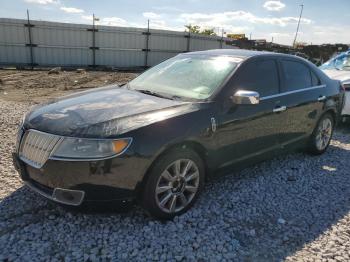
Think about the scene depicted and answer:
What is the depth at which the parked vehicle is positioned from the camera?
9.42ft

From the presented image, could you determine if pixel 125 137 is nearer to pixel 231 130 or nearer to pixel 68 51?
pixel 231 130

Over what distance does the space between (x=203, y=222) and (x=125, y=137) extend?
1172 millimetres

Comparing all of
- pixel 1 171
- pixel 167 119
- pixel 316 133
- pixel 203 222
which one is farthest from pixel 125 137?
pixel 316 133

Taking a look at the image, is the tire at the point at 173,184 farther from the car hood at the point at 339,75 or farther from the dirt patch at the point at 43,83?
the dirt patch at the point at 43,83

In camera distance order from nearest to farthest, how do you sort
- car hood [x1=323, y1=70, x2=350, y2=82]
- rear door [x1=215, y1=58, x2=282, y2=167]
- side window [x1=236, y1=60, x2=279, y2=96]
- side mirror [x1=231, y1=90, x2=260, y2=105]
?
side mirror [x1=231, y1=90, x2=260, y2=105] < rear door [x1=215, y1=58, x2=282, y2=167] < side window [x1=236, y1=60, x2=279, y2=96] < car hood [x1=323, y1=70, x2=350, y2=82]

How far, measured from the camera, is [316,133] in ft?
17.4

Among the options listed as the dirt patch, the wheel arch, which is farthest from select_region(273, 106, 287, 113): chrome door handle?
the dirt patch

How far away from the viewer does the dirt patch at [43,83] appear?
984cm

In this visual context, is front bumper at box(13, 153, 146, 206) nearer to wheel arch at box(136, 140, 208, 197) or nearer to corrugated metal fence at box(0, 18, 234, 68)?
wheel arch at box(136, 140, 208, 197)

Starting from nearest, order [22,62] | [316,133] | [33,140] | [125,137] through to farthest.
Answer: [125,137] < [33,140] < [316,133] < [22,62]

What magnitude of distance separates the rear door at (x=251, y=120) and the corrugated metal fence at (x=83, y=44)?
13.7 m

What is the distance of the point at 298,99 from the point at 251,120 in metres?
1.13

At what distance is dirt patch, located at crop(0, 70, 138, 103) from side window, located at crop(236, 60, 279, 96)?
662 cm

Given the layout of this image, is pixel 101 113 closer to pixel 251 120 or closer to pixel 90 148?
pixel 90 148
